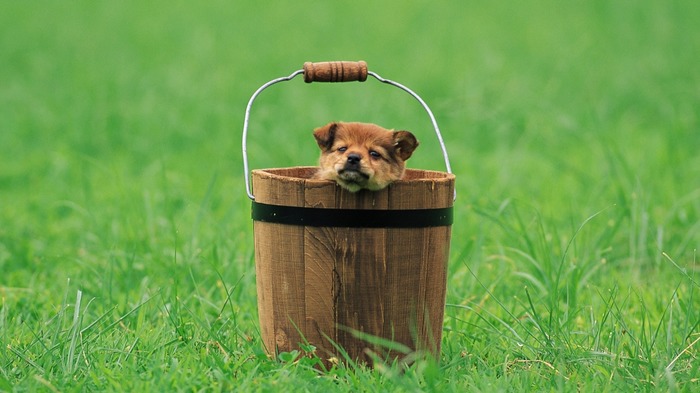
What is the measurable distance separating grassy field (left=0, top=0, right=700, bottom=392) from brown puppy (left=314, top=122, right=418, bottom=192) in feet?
2.46

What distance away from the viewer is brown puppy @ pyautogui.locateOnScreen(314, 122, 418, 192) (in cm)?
368

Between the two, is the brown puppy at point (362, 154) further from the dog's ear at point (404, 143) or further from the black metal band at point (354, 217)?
the black metal band at point (354, 217)


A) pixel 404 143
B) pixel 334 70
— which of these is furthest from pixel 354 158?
pixel 334 70

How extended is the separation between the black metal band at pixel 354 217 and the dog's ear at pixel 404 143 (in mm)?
311

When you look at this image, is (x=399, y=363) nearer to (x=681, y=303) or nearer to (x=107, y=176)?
(x=681, y=303)

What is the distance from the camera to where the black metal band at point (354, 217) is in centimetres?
377

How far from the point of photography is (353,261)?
381 centimetres

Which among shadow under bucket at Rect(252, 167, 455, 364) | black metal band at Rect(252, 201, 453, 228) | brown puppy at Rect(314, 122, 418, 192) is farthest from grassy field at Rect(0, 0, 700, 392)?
brown puppy at Rect(314, 122, 418, 192)

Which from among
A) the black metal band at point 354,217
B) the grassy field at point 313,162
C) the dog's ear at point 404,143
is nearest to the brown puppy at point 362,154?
the dog's ear at point 404,143

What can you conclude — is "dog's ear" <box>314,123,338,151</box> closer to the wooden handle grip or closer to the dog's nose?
the wooden handle grip

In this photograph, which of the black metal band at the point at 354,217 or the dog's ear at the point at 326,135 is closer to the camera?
the black metal band at the point at 354,217

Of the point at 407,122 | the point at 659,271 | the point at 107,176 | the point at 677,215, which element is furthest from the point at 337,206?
the point at 407,122

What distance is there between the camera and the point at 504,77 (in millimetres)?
11828

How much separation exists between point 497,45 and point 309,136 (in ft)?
17.9
